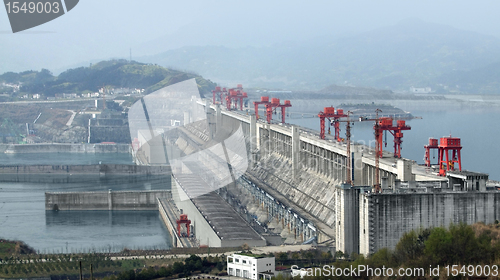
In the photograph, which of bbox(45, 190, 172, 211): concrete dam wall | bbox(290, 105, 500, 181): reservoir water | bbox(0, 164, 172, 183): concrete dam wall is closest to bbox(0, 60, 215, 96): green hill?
bbox(290, 105, 500, 181): reservoir water

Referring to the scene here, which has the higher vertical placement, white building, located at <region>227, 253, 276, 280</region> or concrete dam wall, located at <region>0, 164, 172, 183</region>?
white building, located at <region>227, 253, 276, 280</region>

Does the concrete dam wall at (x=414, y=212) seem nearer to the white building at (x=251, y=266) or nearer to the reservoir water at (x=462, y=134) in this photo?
the white building at (x=251, y=266)

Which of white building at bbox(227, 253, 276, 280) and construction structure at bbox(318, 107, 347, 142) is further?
construction structure at bbox(318, 107, 347, 142)

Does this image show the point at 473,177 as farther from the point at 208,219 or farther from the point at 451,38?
the point at 451,38

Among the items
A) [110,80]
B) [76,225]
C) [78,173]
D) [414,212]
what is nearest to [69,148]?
[78,173]

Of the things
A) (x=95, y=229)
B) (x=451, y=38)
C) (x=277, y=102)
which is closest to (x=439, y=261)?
(x=95, y=229)

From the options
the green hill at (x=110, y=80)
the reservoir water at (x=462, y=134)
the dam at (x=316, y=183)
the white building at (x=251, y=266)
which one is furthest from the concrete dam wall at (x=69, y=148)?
the white building at (x=251, y=266)

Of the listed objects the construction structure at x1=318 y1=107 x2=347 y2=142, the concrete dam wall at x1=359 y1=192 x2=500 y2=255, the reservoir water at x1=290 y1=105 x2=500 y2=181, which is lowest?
the reservoir water at x1=290 y1=105 x2=500 y2=181

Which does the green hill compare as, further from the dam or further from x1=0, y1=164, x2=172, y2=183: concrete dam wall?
x1=0, y1=164, x2=172, y2=183: concrete dam wall
